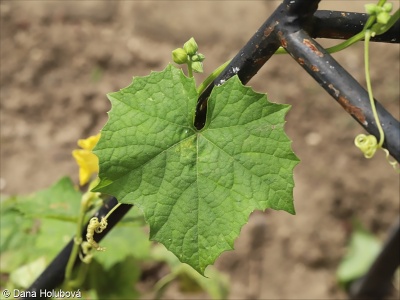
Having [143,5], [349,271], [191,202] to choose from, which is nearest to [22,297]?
[191,202]

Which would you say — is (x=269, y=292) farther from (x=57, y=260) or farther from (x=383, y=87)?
(x=57, y=260)

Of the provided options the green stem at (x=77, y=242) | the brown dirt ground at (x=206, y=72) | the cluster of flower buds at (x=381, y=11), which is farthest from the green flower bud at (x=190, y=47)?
the brown dirt ground at (x=206, y=72)

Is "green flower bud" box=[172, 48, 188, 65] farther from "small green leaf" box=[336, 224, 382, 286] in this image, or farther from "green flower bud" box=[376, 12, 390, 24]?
"small green leaf" box=[336, 224, 382, 286]

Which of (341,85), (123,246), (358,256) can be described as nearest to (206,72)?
(358,256)

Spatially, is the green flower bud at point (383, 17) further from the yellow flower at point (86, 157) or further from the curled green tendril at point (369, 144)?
the yellow flower at point (86, 157)

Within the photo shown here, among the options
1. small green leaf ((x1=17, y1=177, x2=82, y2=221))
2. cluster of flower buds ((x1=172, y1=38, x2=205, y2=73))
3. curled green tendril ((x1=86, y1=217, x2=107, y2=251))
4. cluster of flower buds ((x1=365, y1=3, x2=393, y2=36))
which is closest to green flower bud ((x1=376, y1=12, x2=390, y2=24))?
cluster of flower buds ((x1=365, y1=3, x2=393, y2=36))

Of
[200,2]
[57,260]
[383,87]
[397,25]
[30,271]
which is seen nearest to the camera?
[397,25]
